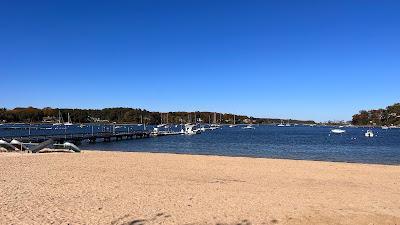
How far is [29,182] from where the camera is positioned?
15336 mm

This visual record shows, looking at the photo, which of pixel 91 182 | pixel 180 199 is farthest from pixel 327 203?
pixel 91 182

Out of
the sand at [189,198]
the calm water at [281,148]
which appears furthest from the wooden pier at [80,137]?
the sand at [189,198]

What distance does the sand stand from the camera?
1040cm

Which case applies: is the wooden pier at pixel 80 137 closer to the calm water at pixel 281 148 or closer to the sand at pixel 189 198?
the calm water at pixel 281 148

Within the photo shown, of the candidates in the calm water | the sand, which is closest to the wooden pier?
the calm water

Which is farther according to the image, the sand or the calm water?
the calm water

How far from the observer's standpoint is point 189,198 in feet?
42.7

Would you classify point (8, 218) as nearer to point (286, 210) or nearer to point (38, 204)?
point (38, 204)

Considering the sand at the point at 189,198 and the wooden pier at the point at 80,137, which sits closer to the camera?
the sand at the point at 189,198

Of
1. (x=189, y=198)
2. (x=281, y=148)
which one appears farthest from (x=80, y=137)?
(x=189, y=198)

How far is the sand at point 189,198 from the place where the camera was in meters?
10.4

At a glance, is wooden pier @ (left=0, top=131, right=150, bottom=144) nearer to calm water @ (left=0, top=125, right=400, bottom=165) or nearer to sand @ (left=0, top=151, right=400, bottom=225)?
calm water @ (left=0, top=125, right=400, bottom=165)

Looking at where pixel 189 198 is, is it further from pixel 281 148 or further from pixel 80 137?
pixel 80 137

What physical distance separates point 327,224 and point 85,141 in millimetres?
59830
